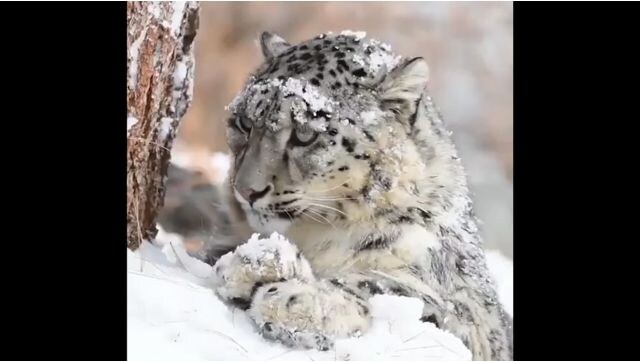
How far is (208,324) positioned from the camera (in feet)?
9.11

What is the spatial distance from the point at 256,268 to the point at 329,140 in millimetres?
441

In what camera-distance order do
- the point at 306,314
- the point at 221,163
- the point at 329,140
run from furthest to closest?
the point at 221,163 < the point at 329,140 < the point at 306,314

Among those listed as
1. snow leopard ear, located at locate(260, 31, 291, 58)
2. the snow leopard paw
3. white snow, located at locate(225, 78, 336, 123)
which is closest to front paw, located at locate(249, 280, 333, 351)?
the snow leopard paw

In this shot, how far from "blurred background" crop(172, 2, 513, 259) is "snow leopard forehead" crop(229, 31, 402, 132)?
44 millimetres

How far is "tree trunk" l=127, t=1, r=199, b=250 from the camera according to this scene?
9.63 feet

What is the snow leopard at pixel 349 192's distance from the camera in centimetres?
274

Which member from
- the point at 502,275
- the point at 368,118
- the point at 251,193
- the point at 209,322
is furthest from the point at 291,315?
the point at 502,275

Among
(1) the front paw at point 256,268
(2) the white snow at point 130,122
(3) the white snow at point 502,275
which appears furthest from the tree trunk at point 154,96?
(3) the white snow at point 502,275

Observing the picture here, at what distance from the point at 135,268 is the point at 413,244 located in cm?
89

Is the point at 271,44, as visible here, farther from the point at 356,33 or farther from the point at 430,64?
the point at 430,64

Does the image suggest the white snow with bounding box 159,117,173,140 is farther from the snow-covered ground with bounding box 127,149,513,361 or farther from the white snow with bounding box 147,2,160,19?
the white snow with bounding box 147,2,160,19

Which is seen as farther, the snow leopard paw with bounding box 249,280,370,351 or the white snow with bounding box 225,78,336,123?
the white snow with bounding box 225,78,336,123
